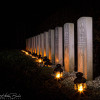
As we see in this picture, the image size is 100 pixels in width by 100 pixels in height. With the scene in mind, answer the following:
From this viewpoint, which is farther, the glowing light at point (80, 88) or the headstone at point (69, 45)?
the headstone at point (69, 45)

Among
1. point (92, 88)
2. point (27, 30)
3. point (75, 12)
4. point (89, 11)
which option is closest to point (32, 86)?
point (92, 88)

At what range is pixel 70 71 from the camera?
175 inches

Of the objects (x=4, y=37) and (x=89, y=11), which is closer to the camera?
(x=89, y=11)

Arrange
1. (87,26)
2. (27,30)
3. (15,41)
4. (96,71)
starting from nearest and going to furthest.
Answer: (87,26), (96,71), (27,30), (15,41)

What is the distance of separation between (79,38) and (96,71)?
56.2 inches

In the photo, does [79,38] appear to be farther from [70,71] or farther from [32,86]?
[32,86]
